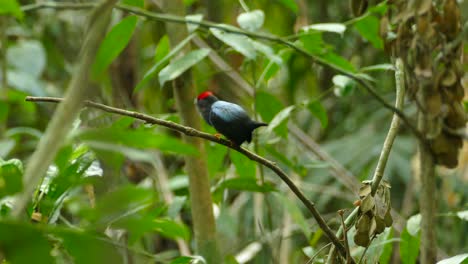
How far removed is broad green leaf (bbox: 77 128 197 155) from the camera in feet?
2.86

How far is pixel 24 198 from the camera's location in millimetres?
832

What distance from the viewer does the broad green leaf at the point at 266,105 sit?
9.58 ft

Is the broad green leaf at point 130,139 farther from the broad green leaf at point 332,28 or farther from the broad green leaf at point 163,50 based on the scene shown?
the broad green leaf at point 163,50

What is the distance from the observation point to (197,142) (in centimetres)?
248

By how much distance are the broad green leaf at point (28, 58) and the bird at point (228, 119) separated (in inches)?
69.5

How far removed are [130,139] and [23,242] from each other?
188 millimetres

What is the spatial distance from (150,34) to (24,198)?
4725mm

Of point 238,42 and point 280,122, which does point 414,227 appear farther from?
point 238,42

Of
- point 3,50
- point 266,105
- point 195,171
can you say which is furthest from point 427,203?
point 3,50

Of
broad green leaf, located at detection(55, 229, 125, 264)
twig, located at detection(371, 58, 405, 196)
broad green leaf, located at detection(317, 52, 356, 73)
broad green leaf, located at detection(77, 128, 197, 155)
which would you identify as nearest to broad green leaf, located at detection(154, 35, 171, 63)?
broad green leaf, located at detection(317, 52, 356, 73)

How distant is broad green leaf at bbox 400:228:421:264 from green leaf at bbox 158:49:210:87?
2.87 feet

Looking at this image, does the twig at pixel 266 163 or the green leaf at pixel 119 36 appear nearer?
the twig at pixel 266 163

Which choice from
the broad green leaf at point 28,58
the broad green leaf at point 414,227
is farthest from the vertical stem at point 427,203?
the broad green leaf at point 28,58

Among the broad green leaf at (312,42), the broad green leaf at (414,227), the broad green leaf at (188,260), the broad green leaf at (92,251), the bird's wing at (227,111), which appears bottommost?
the broad green leaf at (414,227)
